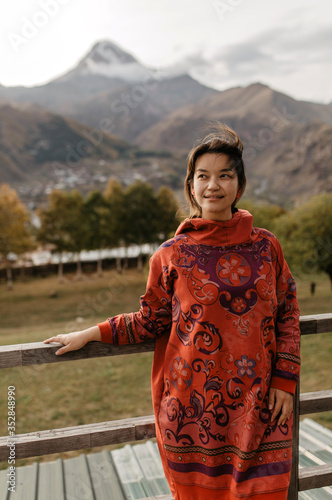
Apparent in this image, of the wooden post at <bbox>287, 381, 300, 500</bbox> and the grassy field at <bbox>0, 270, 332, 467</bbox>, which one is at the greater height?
the wooden post at <bbox>287, 381, 300, 500</bbox>

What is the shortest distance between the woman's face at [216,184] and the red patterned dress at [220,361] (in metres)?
0.06

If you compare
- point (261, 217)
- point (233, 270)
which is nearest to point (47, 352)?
point (233, 270)

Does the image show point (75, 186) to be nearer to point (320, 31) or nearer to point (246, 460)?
point (320, 31)

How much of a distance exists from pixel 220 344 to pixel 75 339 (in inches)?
20.5

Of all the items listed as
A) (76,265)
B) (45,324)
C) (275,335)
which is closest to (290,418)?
(275,335)

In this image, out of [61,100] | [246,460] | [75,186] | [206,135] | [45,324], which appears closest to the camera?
[246,460]

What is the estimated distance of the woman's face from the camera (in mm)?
1514

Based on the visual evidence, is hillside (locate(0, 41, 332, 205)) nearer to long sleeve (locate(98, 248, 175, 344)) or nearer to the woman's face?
the woman's face

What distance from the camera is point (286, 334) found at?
150cm

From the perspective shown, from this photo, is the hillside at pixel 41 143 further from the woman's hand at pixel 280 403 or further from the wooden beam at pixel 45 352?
the woman's hand at pixel 280 403

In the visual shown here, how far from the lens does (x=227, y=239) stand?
1530mm

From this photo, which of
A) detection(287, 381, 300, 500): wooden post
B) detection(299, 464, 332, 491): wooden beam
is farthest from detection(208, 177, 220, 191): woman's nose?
detection(299, 464, 332, 491): wooden beam

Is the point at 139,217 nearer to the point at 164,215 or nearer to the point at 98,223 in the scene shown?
the point at 164,215

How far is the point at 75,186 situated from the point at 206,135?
7985 centimetres
